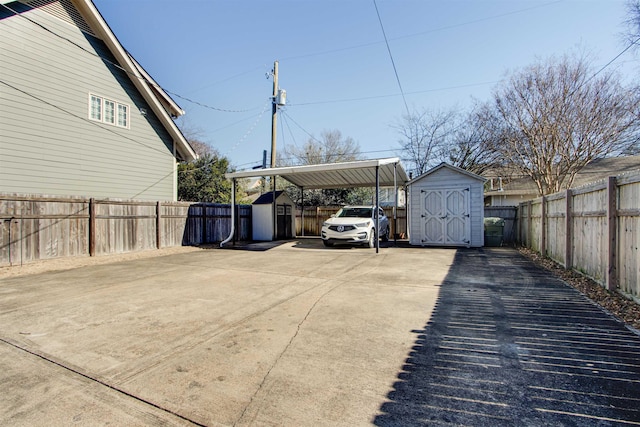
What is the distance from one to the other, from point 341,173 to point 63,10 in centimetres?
1028

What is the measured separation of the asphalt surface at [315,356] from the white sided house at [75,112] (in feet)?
17.8

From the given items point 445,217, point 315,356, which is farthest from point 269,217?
point 315,356

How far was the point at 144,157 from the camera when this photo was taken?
40.9ft

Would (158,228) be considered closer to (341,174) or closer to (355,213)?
(341,174)

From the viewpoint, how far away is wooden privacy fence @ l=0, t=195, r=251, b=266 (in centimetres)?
776

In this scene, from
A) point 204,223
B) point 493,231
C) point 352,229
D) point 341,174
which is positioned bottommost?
point 493,231

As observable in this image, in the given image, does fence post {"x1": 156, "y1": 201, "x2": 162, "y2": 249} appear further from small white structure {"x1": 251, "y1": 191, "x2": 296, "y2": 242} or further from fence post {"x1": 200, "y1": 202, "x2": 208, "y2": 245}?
small white structure {"x1": 251, "y1": 191, "x2": 296, "y2": 242}

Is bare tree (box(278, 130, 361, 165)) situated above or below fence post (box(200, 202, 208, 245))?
above

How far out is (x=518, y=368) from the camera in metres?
2.65

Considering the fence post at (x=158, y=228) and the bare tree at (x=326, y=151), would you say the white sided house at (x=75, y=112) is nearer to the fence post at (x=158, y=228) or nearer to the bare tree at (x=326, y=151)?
the fence post at (x=158, y=228)

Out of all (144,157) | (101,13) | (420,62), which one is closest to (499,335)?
(420,62)

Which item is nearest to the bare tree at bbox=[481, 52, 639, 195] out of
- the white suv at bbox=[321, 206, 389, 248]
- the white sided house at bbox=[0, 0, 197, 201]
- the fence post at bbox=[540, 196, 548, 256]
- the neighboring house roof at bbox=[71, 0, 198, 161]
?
the fence post at bbox=[540, 196, 548, 256]

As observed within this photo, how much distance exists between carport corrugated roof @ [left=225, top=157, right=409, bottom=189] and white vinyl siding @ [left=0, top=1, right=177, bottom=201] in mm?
3464

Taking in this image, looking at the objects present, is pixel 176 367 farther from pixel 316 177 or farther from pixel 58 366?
pixel 316 177
